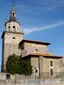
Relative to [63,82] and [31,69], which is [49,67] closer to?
[31,69]

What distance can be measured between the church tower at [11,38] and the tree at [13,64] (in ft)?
11.0

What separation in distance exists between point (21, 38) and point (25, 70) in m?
Result: 11.0

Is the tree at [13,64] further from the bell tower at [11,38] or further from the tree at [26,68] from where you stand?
the bell tower at [11,38]

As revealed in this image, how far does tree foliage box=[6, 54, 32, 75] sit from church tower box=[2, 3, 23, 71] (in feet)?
11.0

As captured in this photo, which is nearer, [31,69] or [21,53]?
[31,69]

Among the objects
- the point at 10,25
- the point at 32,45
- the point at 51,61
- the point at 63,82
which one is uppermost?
the point at 10,25

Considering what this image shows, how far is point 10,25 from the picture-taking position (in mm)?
59969

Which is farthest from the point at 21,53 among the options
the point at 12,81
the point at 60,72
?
the point at 12,81

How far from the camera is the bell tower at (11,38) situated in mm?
58156

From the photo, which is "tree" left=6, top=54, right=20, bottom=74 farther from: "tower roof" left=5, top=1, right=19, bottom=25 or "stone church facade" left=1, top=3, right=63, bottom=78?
"tower roof" left=5, top=1, right=19, bottom=25

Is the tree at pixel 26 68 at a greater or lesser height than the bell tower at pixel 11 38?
lesser

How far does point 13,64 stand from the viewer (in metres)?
52.9

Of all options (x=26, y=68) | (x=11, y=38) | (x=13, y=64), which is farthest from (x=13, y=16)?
(x=26, y=68)

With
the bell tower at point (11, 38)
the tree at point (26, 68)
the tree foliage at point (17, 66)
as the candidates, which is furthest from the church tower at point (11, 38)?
the tree at point (26, 68)
